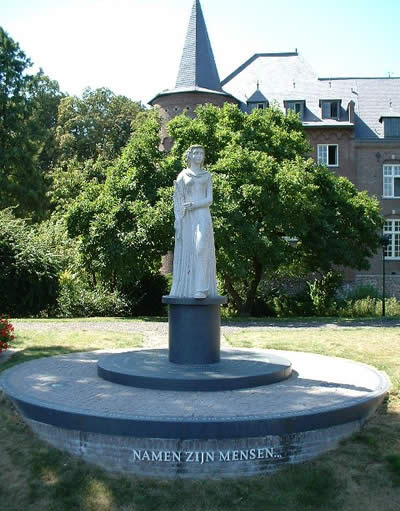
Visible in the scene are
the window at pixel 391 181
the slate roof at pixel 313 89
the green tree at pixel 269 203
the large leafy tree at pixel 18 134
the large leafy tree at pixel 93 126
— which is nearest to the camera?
the green tree at pixel 269 203

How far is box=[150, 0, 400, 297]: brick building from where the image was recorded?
3888 centimetres

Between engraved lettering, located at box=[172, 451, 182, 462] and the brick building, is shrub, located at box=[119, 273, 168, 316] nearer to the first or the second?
the brick building

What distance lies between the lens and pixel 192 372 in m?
9.55

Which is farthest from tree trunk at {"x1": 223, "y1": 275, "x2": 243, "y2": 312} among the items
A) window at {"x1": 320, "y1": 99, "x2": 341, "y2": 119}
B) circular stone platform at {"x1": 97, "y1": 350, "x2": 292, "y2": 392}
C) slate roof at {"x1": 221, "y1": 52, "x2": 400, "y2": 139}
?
window at {"x1": 320, "y1": 99, "x2": 341, "y2": 119}

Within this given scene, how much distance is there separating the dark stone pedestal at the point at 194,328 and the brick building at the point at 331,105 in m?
28.5

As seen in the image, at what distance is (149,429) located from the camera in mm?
6996

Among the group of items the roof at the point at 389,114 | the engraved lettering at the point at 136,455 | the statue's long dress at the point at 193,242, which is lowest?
the engraved lettering at the point at 136,455

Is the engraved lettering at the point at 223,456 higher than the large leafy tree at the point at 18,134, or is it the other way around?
the large leafy tree at the point at 18,134

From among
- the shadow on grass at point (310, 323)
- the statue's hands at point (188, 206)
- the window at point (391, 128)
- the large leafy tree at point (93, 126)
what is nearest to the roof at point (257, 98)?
the window at point (391, 128)

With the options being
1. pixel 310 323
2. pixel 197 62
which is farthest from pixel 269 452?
pixel 197 62

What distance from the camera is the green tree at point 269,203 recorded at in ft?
72.5

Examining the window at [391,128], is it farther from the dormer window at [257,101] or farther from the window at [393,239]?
the dormer window at [257,101]

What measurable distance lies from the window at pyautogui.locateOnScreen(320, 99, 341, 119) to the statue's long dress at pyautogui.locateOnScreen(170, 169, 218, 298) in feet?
109

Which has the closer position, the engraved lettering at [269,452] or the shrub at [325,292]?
the engraved lettering at [269,452]
